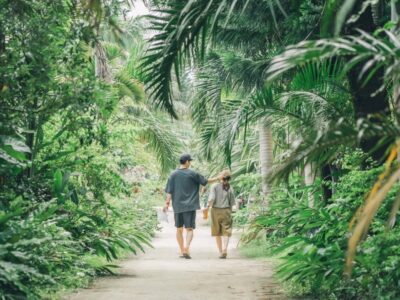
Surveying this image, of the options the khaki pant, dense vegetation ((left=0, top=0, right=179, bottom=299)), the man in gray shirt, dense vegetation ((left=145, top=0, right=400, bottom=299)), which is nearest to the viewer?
dense vegetation ((left=145, top=0, right=400, bottom=299))

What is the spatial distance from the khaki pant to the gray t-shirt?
0.61 metres

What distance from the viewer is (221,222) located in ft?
47.2

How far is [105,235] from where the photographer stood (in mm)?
11656

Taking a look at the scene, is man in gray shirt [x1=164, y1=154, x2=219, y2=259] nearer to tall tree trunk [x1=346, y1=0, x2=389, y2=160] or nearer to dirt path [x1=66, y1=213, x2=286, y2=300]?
dirt path [x1=66, y1=213, x2=286, y2=300]

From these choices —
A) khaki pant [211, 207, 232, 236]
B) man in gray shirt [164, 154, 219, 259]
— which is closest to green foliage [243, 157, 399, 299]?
man in gray shirt [164, 154, 219, 259]

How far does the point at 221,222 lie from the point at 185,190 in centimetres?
100

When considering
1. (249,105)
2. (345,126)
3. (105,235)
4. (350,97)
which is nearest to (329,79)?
(350,97)

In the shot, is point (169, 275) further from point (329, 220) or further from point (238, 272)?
point (329, 220)

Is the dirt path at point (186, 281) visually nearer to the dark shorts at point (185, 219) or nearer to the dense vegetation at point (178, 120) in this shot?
the dense vegetation at point (178, 120)

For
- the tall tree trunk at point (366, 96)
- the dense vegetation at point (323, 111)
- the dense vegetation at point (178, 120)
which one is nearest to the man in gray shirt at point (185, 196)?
the dense vegetation at point (323, 111)

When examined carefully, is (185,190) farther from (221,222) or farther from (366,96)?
(366,96)

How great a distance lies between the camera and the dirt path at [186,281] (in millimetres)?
8136

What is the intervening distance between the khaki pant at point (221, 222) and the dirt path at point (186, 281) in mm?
655

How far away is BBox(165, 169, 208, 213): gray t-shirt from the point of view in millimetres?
13891
